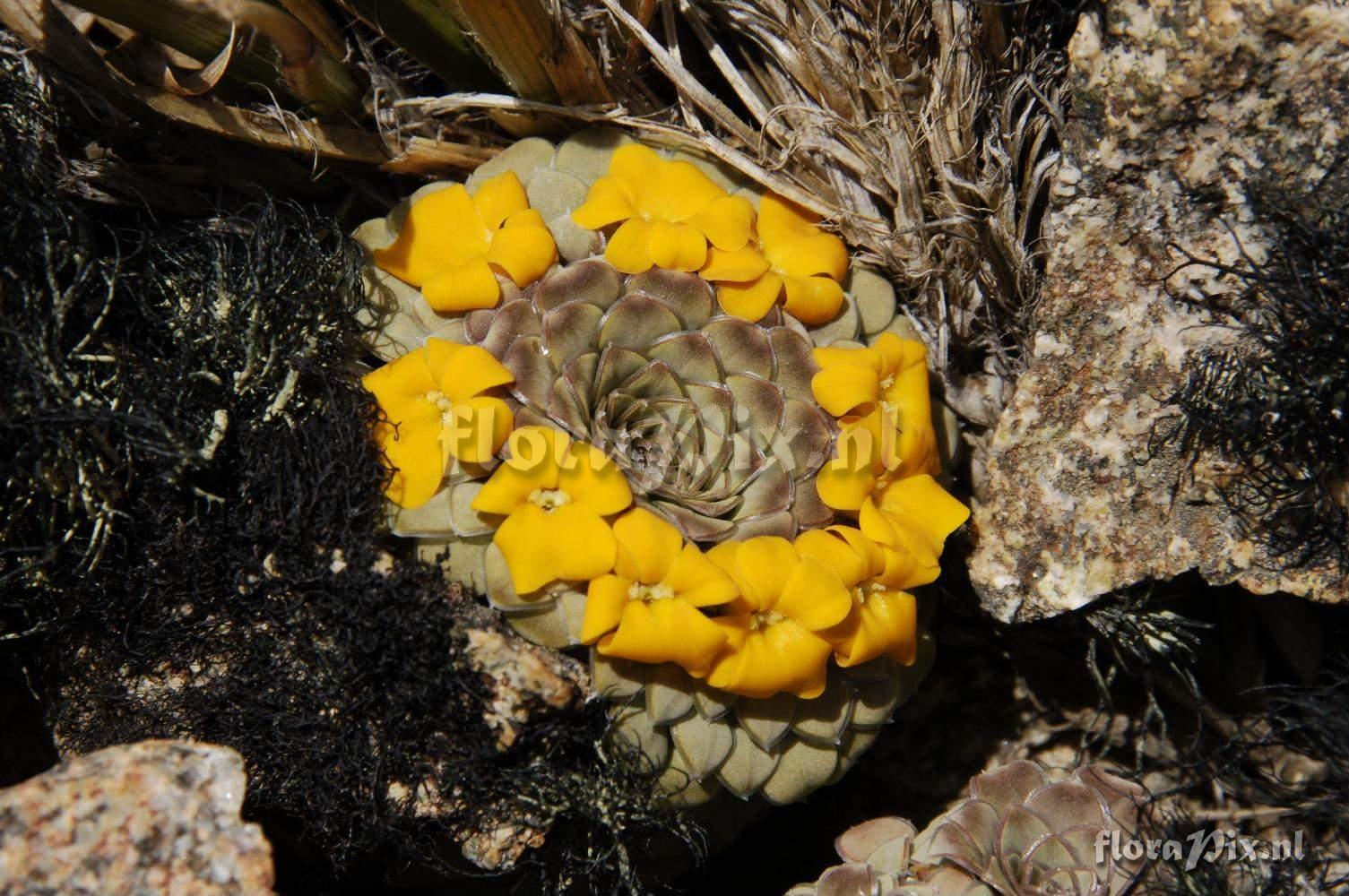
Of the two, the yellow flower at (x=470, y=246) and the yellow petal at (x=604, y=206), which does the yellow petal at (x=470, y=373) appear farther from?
the yellow petal at (x=604, y=206)

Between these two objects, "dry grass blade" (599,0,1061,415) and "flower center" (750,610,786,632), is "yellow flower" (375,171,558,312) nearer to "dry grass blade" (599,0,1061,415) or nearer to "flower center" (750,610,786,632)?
"dry grass blade" (599,0,1061,415)

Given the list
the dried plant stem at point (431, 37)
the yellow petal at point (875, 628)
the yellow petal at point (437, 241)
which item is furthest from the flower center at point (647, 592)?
the dried plant stem at point (431, 37)

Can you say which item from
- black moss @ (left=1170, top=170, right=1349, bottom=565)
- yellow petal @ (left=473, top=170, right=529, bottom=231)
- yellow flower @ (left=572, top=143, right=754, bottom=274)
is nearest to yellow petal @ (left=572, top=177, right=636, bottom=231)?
yellow flower @ (left=572, top=143, right=754, bottom=274)

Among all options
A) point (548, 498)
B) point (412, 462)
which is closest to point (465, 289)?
point (412, 462)

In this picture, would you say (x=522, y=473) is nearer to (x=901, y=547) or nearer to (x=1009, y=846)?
(x=901, y=547)

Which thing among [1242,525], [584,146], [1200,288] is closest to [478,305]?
[584,146]

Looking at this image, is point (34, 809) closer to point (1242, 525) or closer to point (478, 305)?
point (478, 305)
